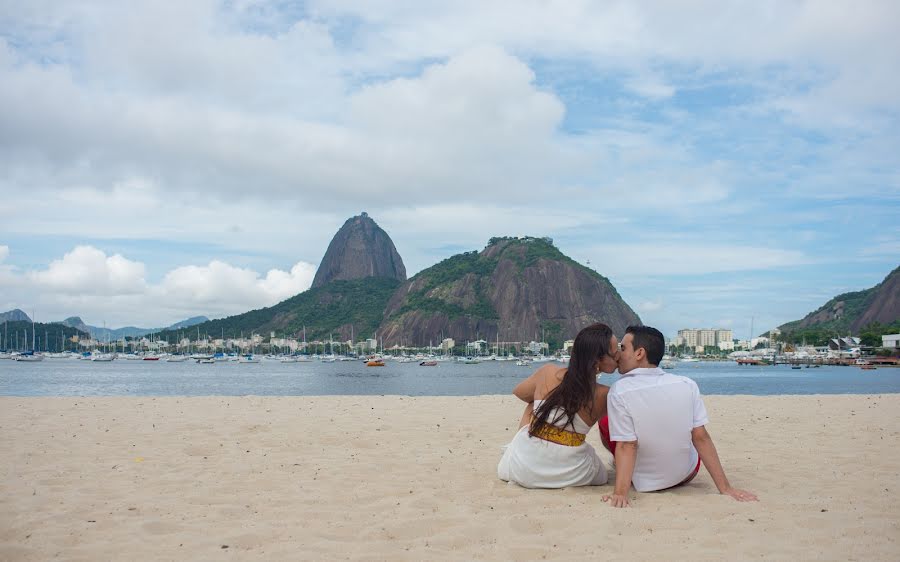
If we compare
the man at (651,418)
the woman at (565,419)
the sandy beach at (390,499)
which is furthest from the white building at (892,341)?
the woman at (565,419)

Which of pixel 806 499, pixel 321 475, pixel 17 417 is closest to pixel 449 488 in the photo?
pixel 321 475

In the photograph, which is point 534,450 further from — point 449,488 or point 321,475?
point 321,475

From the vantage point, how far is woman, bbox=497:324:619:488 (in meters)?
6.05

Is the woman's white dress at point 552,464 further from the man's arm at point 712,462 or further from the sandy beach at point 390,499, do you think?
the man's arm at point 712,462

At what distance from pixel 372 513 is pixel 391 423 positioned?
611 centimetres

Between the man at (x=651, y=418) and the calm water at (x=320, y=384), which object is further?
the calm water at (x=320, y=384)

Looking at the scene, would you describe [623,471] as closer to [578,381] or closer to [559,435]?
[559,435]

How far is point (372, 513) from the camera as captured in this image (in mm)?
5820

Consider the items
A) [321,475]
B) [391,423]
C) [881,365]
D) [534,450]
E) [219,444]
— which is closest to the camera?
[534,450]

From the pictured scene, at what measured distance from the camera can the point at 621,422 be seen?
19.9ft

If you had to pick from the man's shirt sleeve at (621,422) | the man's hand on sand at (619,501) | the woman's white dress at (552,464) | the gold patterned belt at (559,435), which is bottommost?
the man's hand on sand at (619,501)

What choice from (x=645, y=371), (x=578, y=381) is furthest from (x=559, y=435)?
(x=645, y=371)

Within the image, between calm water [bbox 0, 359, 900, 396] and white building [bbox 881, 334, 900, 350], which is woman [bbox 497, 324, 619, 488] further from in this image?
white building [bbox 881, 334, 900, 350]

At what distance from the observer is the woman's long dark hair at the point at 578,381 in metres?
6.00
